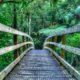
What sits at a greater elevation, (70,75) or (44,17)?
(44,17)

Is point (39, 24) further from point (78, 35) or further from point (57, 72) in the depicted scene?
point (57, 72)

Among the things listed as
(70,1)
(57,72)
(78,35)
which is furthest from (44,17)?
(57,72)

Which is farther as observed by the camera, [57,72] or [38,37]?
[38,37]

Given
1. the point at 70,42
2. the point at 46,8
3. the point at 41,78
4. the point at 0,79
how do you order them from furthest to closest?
the point at 46,8 → the point at 70,42 → the point at 41,78 → the point at 0,79

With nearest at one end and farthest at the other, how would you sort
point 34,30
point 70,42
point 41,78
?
point 41,78
point 70,42
point 34,30

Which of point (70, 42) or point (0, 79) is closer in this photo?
point (0, 79)

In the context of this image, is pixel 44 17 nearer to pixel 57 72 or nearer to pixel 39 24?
pixel 39 24

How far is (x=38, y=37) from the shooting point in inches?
1216

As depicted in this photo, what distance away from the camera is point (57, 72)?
18.9 ft

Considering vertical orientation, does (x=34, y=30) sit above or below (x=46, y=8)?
below

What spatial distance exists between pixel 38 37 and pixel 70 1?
9432 mm

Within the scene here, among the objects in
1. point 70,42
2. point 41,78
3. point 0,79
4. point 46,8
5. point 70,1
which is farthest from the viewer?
point 46,8

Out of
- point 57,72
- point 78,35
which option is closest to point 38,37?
point 78,35

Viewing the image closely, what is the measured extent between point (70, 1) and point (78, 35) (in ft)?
22.2
